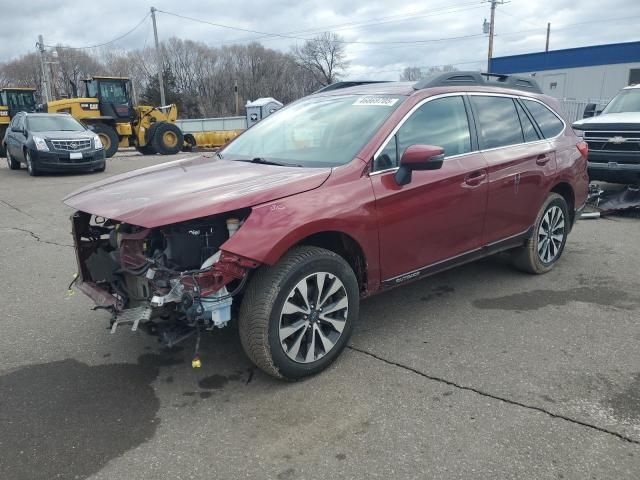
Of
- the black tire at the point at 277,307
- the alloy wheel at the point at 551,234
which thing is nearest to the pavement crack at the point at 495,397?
the black tire at the point at 277,307

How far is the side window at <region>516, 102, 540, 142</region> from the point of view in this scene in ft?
15.5

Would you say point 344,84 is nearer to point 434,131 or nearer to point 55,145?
point 434,131

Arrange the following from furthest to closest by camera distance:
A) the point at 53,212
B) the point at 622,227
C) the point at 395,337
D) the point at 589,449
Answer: the point at 53,212 < the point at 622,227 < the point at 395,337 < the point at 589,449

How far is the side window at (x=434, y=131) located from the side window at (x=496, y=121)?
186 millimetres

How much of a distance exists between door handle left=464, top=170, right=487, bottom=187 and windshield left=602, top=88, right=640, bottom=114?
22.8 feet

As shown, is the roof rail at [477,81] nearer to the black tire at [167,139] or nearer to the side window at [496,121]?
the side window at [496,121]

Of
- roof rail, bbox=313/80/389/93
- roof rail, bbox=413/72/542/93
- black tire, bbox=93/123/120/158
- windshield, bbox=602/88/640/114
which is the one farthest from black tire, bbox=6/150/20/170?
windshield, bbox=602/88/640/114

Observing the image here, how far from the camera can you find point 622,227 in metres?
7.25

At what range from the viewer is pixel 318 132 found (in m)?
3.88

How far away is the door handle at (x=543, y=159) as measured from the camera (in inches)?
185

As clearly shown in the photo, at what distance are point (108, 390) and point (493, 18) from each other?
136 ft

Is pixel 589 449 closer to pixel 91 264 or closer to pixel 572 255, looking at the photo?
pixel 91 264

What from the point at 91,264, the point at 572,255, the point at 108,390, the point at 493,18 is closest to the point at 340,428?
the point at 108,390

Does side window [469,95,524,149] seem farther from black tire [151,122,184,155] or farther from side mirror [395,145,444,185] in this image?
black tire [151,122,184,155]
